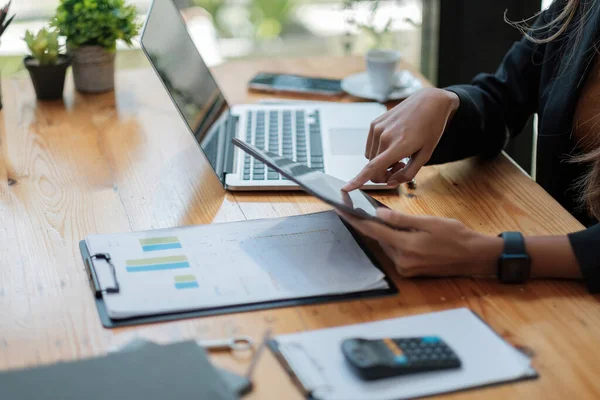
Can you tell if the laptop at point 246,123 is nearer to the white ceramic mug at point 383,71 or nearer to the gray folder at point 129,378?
the white ceramic mug at point 383,71

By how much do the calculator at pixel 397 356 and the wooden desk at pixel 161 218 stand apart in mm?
44

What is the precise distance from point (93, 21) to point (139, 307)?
2.92 feet

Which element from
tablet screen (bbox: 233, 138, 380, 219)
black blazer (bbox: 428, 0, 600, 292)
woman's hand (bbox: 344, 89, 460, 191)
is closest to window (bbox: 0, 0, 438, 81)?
black blazer (bbox: 428, 0, 600, 292)

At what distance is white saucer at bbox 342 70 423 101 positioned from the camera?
1.57 meters

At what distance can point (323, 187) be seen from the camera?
992 millimetres

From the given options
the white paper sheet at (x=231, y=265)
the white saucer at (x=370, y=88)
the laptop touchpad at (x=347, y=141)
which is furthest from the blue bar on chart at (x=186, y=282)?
the white saucer at (x=370, y=88)

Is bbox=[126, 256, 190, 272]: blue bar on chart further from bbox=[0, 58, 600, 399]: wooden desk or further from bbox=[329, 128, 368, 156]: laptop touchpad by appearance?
bbox=[329, 128, 368, 156]: laptop touchpad

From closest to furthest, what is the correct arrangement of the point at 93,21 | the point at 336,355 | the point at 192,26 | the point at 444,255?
the point at 336,355 → the point at 444,255 → the point at 93,21 → the point at 192,26

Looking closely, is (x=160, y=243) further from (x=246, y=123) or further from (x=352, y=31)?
(x=352, y=31)

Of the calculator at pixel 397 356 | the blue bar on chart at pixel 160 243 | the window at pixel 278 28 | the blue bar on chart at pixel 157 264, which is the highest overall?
the calculator at pixel 397 356

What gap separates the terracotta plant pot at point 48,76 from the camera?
1.55 meters

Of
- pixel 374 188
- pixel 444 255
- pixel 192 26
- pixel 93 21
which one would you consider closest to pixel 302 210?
pixel 374 188

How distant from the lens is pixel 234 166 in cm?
124

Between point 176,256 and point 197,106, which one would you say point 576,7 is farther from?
point 176,256
